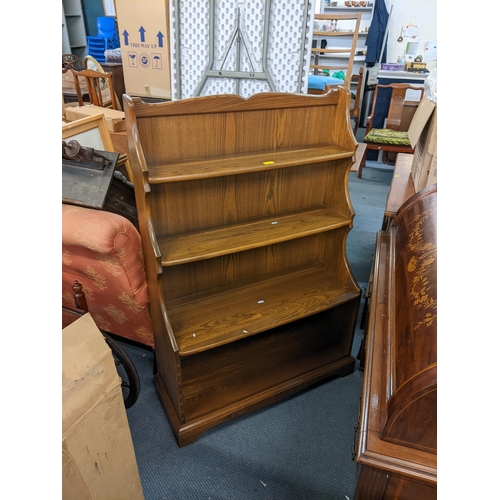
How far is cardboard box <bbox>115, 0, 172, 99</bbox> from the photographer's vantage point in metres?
3.55

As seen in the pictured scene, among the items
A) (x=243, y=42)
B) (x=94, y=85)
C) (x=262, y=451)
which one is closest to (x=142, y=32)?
(x=94, y=85)

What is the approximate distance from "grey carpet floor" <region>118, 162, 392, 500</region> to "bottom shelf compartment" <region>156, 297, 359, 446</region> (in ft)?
0.23

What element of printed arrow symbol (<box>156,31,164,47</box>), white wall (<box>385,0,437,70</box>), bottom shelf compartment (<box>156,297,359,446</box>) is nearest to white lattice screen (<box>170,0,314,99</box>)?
bottom shelf compartment (<box>156,297,359,446</box>)

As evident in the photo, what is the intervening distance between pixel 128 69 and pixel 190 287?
319cm

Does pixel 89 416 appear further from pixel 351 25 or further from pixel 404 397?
pixel 351 25

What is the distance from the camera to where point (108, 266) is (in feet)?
5.16

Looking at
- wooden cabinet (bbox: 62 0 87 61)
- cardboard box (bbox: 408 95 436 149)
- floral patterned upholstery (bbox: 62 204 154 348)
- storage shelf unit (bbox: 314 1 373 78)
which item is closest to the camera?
floral patterned upholstery (bbox: 62 204 154 348)

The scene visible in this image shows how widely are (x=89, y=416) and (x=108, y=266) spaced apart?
31.1 inches

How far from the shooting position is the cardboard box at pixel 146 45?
11.6 ft

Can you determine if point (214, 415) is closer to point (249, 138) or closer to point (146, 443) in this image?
point (146, 443)

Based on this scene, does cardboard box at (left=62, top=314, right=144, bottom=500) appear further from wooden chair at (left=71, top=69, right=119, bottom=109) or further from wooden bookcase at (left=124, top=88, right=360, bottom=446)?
wooden chair at (left=71, top=69, right=119, bottom=109)

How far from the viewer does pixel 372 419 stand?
97 cm

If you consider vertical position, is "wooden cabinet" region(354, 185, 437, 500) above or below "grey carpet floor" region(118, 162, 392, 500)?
Answer: above

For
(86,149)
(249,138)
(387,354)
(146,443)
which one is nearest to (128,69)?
(86,149)
